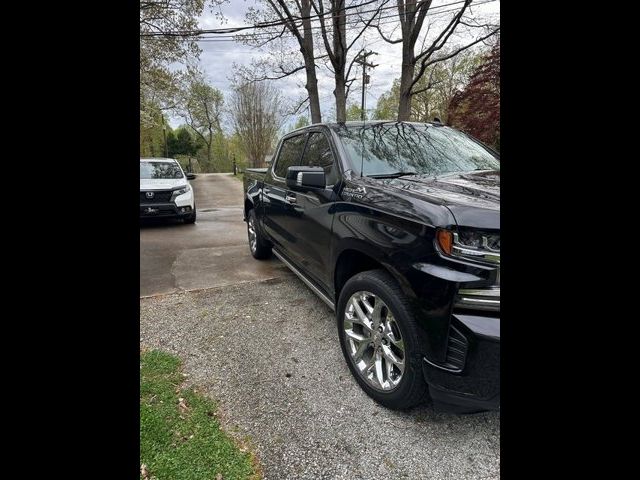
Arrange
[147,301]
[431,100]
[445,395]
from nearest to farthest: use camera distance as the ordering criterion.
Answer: [445,395], [147,301], [431,100]

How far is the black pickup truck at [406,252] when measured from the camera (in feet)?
5.60

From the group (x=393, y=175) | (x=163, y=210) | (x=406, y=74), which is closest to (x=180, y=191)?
(x=163, y=210)

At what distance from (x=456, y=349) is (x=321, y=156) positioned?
204 cm

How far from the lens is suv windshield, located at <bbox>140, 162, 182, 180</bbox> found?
8884 millimetres

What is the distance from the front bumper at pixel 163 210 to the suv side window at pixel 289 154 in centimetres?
467

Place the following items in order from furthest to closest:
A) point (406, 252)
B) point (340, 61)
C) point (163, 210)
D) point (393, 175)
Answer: point (340, 61) → point (163, 210) → point (393, 175) → point (406, 252)

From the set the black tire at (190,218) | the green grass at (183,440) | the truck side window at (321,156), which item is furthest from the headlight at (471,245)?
the black tire at (190,218)

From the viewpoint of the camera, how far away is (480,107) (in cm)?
1577

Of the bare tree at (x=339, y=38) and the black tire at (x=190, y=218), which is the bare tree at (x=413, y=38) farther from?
the black tire at (x=190, y=218)

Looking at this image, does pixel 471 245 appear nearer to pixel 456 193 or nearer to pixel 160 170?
pixel 456 193

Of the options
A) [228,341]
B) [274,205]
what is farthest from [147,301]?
[274,205]
